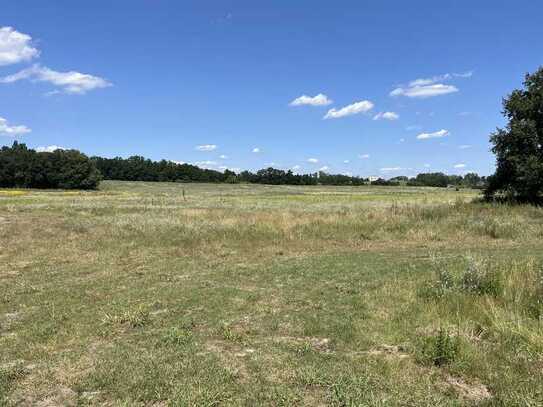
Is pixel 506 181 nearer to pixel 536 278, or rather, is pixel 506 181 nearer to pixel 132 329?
pixel 536 278

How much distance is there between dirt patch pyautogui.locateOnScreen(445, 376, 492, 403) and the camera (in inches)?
191

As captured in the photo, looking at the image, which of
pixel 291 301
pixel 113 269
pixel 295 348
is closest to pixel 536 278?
pixel 291 301

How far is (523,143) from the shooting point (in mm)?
31703

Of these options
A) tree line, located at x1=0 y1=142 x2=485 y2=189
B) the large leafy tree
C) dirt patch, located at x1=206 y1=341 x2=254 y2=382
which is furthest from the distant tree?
dirt patch, located at x1=206 y1=341 x2=254 y2=382

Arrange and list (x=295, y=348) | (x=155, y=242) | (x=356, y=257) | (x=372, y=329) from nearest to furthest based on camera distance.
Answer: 1. (x=295, y=348)
2. (x=372, y=329)
3. (x=356, y=257)
4. (x=155, y=242)

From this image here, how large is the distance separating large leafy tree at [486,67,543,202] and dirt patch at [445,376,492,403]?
29.4 metres

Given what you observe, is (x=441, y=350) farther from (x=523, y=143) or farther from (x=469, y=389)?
(x=523, y=143)

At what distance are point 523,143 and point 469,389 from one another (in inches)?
1219

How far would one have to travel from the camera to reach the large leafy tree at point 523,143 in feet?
101

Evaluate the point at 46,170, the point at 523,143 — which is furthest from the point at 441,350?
the point at 46,170

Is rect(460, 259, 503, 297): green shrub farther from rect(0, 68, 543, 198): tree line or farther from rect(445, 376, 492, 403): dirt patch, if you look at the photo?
rect(0, 68, 543, 198): tree line

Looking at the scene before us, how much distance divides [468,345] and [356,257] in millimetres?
8158

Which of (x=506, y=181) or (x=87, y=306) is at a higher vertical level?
(x=506, y=181)

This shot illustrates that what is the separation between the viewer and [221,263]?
45.0 feet
